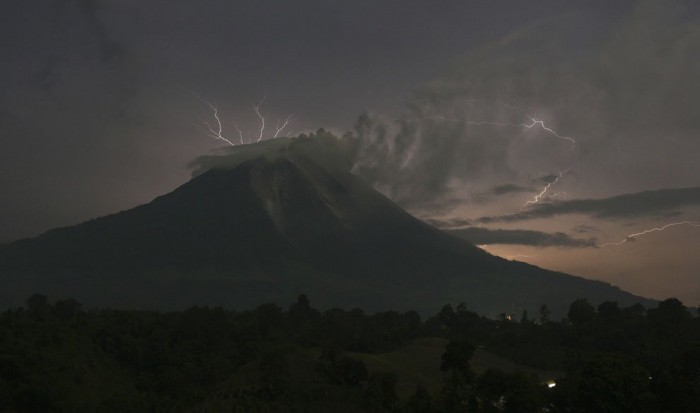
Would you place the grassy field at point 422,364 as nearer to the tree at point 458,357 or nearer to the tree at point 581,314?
the tree at point 458,357

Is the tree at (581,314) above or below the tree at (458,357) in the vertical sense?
above

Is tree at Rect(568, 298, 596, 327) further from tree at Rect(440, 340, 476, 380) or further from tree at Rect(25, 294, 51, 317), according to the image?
tree at Rect(25, 294, 51, 317)

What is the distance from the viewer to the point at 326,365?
63.2m

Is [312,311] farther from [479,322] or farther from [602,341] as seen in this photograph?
[602,341]

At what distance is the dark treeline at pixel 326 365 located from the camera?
159ft

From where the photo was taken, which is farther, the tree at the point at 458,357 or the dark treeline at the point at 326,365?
the tree at the point at 458,357

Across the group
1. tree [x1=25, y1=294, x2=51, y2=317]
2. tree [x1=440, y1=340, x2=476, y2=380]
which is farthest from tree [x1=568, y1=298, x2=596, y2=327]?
tree [x1=25, y1=294, x2=51, y2=317]

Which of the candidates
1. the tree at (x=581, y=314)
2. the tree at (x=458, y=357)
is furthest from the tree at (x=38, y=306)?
the tree at (x=581, y=314)

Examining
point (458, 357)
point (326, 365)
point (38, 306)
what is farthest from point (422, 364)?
point (38, 306)

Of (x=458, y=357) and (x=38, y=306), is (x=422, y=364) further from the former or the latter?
(x=38, y=306)

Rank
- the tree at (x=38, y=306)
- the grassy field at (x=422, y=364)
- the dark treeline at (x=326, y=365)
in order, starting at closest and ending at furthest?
the dark treeline at (x=326, y=365) → the grassy field at (x=422, y=364) → the tree at (x=38, y=306)

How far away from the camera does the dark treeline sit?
4844 cm

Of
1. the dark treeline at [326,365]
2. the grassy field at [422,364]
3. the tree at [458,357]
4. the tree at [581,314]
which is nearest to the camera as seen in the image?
the dark treeline at [326,365]

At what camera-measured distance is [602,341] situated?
87688mm
